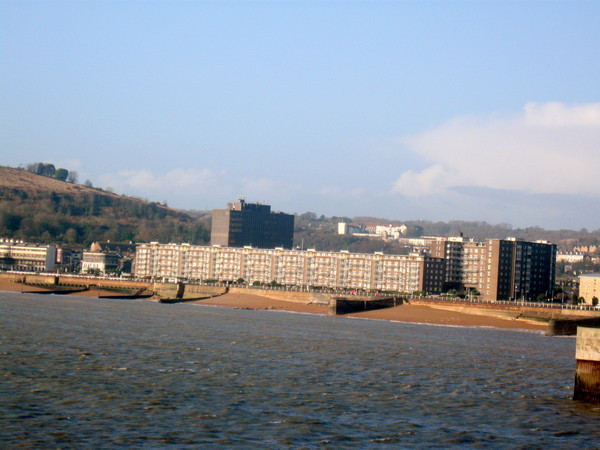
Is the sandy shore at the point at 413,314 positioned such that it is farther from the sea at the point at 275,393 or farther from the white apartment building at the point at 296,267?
the sea at the point at 275,393

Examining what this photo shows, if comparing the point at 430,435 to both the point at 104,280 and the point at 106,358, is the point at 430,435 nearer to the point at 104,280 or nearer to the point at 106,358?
the point at 106,358

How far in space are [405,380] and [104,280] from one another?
123 m

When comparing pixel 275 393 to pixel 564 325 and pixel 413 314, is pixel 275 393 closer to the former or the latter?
pixel 564 325

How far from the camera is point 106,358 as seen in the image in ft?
154

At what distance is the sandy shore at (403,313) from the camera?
105750mm

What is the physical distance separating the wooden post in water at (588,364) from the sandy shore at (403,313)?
215 feet

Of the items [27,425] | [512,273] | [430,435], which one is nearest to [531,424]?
[430,435]

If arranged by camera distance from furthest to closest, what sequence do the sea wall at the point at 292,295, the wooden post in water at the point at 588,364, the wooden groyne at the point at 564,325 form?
the sea wall at the point at 292,295, the wooden groyne at the point at 564,325, the wooden post in water at the point at 588,364

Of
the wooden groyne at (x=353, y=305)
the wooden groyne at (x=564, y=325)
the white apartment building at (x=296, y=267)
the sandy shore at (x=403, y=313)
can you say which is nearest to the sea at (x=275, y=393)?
the wooden groyne at (x=564, y=325)

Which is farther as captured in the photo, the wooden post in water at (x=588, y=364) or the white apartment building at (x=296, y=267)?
the white apartment building at (x=296, y=267)

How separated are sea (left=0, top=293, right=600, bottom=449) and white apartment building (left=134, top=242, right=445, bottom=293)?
98.9 meters

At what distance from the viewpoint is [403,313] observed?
375 feet

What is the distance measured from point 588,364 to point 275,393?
41.2 feet

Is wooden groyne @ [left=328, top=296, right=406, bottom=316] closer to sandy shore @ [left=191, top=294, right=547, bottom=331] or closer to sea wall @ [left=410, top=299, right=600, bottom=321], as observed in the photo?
sandy shore @ [left=191, top=294, right=547, bottom=331]
